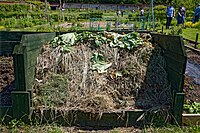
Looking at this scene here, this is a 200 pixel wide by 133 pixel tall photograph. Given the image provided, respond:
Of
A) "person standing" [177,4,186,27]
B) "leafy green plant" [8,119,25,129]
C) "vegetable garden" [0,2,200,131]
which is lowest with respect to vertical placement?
"leafy green plant" [8,119,25,129]

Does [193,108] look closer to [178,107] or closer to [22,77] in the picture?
[178,107]

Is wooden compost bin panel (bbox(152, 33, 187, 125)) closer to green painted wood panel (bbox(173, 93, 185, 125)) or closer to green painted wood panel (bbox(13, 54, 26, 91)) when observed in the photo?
green painted wood panel (bbox(173, 93, 185, 125))

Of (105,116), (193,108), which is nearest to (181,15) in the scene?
(193,108)

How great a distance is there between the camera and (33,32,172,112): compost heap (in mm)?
3877

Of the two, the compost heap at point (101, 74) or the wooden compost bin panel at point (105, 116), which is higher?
the compost heap at point (101, 74)

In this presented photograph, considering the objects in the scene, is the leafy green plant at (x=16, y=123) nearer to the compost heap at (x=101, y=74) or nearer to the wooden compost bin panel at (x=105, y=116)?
the wooden compost bin panel at (x=105, y=116)

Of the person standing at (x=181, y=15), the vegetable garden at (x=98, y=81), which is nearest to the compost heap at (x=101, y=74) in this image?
the vegetable garden at (x=98, y=81)

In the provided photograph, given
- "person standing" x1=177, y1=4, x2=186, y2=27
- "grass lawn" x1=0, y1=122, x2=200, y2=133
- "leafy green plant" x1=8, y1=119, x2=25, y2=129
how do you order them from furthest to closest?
1. "person standing" x1=177, y1=4, x2=186, y2=27
2. "leafy green plant" x1=8, y1=119, x2=25, y2=129
3. "grass lawn" x1=0, y1=122, x2=200, y2=133

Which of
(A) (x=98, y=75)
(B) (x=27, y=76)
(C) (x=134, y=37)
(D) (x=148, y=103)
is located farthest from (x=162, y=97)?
(B) (x=27, y=76)

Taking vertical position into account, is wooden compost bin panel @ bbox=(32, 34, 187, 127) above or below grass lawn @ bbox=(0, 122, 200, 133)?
above

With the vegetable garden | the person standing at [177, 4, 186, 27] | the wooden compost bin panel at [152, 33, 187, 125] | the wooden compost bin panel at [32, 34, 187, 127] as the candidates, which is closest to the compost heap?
the vegetable garden

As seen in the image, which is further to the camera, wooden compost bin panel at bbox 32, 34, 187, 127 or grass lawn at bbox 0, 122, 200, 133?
wooden compost bin panel at bbox 32, 34, 187, 127

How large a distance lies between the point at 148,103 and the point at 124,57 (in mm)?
997

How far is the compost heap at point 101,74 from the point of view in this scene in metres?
3.88
